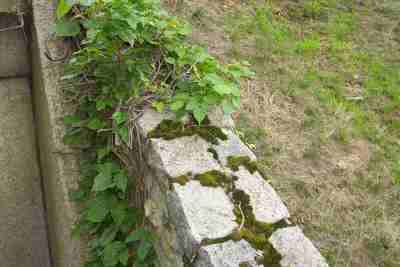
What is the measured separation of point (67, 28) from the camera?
225cm

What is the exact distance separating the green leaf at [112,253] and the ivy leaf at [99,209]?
0.46 ft

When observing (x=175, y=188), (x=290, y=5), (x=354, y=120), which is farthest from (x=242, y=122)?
(x=290, y=5)

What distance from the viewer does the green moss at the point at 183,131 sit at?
178 cm

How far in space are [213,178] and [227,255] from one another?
0.36 meters

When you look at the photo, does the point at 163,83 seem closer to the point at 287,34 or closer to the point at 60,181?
the point at 60,181

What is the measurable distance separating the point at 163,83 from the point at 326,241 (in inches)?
50.8

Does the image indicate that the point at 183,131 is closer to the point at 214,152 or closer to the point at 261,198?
the point at 214,152

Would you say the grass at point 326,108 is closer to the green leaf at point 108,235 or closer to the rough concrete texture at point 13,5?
the green leaf at point 108,235

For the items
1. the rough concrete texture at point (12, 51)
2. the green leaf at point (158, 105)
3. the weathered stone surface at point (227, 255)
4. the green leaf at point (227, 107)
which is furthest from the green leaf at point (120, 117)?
the rough concrete texture at point (12, 51)

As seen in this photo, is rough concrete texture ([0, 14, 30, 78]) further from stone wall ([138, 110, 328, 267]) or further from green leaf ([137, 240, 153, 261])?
green leaf ([137, 240, 153, 261])

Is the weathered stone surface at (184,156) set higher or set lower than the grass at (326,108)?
higher

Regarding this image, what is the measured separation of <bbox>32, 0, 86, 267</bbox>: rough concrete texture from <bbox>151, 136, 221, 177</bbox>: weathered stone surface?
0.73 m

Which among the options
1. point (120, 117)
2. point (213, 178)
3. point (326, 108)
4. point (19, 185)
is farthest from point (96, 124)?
point (326, 108)

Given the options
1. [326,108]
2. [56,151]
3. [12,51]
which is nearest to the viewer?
[56,151]
